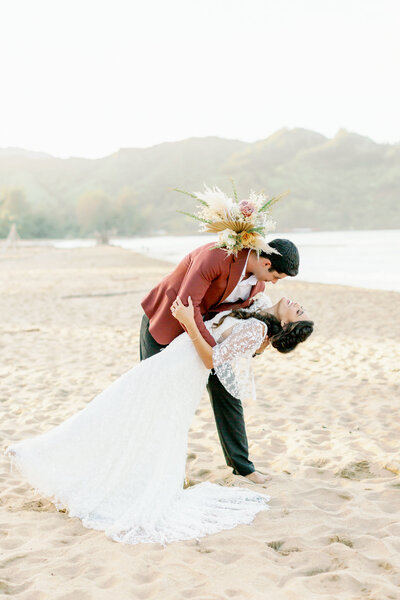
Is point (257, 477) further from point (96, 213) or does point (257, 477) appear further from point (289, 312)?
point (96, 213)

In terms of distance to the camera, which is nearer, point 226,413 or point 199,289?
point 199,289

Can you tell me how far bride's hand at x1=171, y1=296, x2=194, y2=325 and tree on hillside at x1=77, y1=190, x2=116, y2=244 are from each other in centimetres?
10405

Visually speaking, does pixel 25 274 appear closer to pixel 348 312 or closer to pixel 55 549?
pixel 348 312

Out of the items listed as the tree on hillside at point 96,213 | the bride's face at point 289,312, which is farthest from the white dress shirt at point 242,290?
the tree on hillside at point 96,213

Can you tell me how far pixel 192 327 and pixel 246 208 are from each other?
744mm

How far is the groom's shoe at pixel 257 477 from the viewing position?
3920 millimetres

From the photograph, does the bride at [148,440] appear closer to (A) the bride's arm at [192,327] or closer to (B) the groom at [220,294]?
(A) the bride's arm at [192,327]

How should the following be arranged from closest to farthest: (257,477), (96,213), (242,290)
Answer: (242,290) → (257,477) → (96,213)

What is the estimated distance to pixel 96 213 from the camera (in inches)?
4213

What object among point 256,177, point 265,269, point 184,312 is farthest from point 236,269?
point 256,177

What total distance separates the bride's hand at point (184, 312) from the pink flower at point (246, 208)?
0.58m

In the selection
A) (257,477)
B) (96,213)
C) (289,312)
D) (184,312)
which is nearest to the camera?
(184,312)

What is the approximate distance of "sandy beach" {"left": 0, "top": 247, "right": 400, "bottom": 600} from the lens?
271 centimetres

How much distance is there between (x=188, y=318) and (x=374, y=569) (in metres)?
1.55
